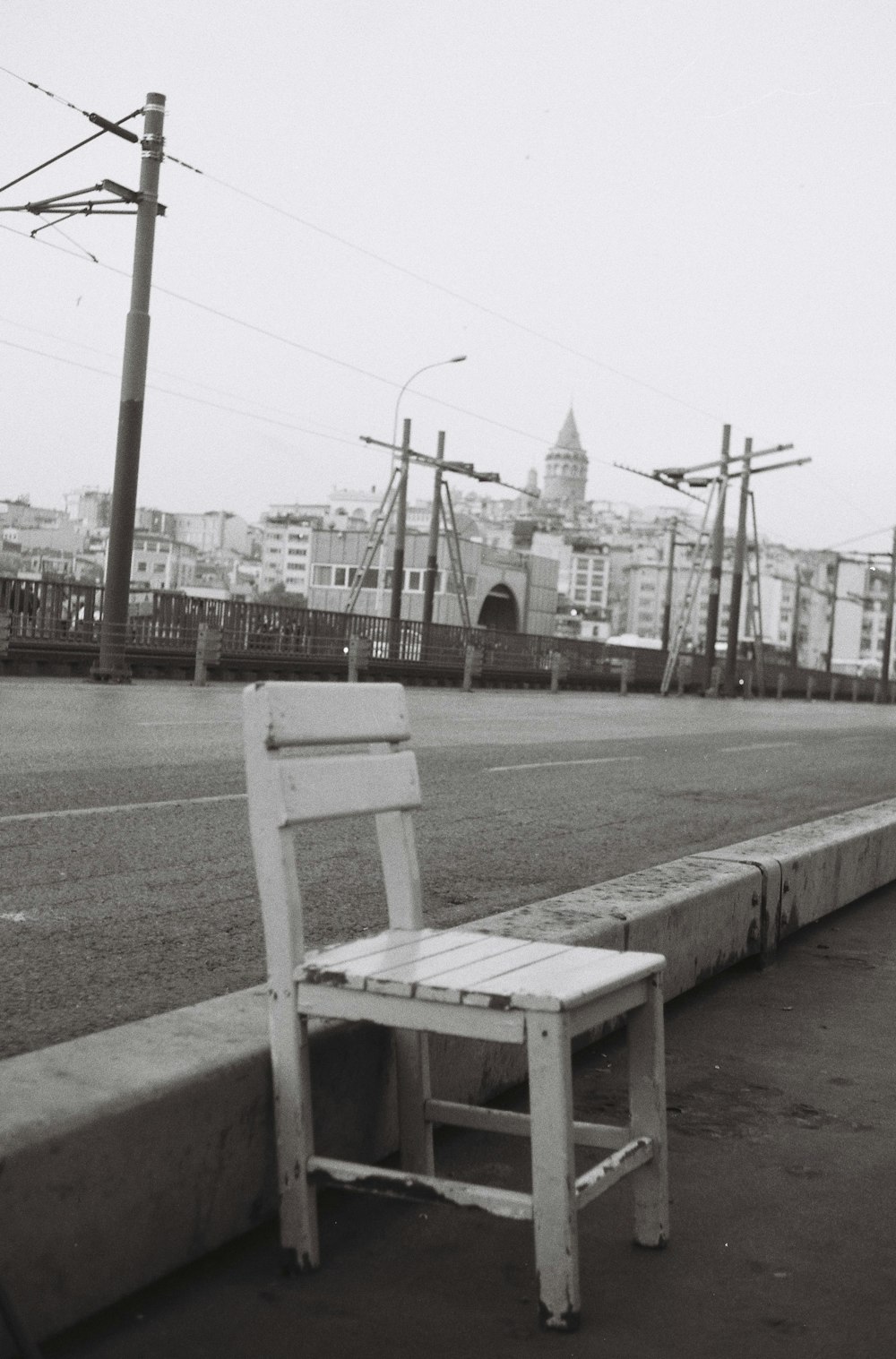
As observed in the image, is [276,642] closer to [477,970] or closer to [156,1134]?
[477,970]

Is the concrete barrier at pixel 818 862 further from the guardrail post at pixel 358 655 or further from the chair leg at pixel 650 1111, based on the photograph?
the guardrail post at pixel 358 655

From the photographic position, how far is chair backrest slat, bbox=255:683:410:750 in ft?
10.8

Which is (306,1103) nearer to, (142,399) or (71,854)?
(71,854)

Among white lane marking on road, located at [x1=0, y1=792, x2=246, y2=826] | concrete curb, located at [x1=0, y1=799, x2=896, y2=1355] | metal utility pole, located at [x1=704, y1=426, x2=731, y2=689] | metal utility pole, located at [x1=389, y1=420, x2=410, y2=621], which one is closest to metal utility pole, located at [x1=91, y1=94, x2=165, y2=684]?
white lane marking on road, located at [x1=0, y1=792, x2=246, y2=826]

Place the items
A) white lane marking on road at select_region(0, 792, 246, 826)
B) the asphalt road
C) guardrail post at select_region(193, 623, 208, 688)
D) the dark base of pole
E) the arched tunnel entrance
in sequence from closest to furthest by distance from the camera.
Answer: the asphalt road → white lane marking on road at select_region(0, 792, 246, 826) → the dark base of pole → guardrail post at select_region(193, 623, 208, 688) → the arched tunnel entrance

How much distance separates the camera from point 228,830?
8.22 m

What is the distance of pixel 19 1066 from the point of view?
2994mm

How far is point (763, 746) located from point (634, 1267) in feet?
52.7

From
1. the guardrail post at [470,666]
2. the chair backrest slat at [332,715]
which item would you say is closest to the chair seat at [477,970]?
the chair backrest slat at [332,715]

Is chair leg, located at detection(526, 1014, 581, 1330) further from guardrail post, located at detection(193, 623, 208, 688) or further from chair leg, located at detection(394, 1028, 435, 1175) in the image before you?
guardrail post, located at detection(193, 623, 208, 688)

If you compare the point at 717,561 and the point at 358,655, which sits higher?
the point at 717,561

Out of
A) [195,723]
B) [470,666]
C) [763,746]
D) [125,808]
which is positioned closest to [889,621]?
[470,666]

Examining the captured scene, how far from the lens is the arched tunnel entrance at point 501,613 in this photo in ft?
330

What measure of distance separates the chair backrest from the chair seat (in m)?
0.12
